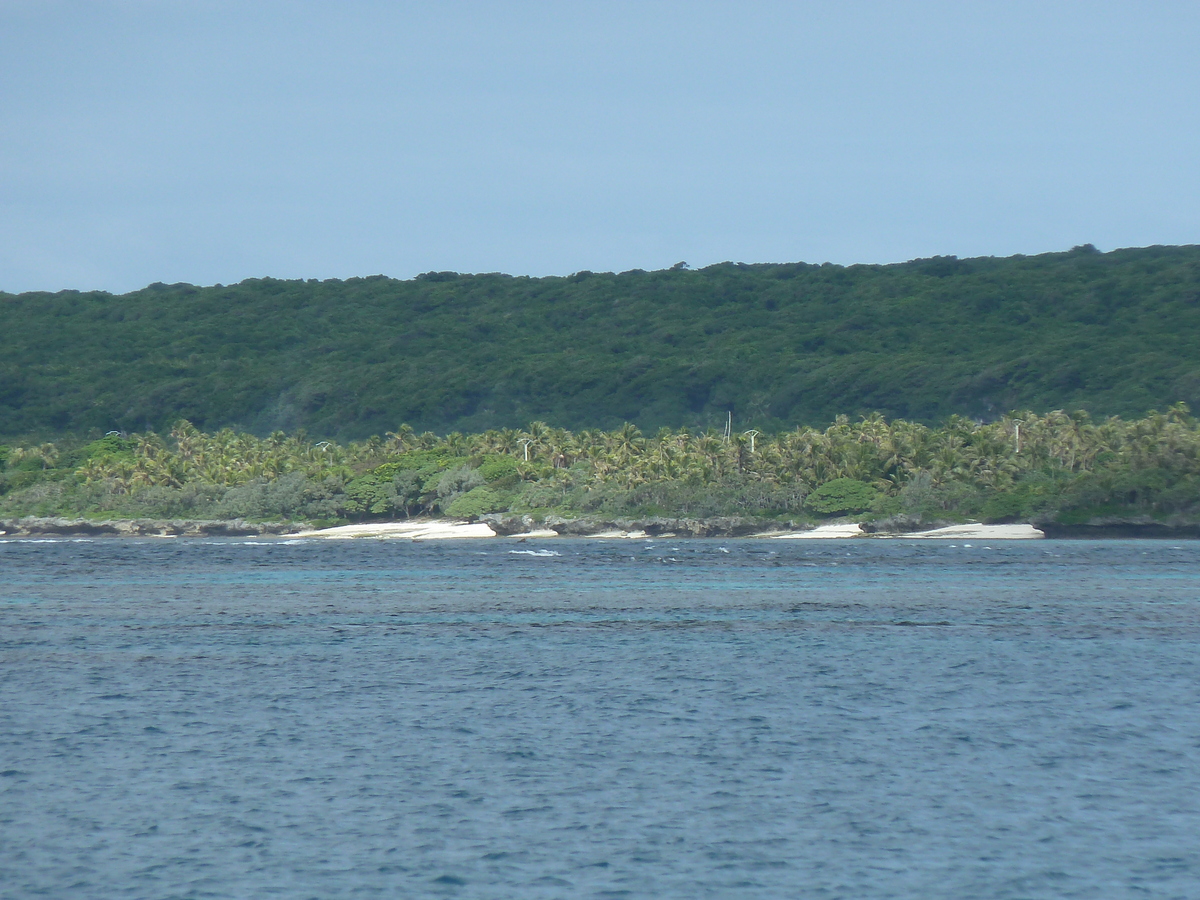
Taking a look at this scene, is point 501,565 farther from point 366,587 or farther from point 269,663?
point 269,663

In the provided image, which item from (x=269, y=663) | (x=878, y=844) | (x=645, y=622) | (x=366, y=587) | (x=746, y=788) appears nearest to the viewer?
(x=878, y=844)

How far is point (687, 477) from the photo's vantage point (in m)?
145

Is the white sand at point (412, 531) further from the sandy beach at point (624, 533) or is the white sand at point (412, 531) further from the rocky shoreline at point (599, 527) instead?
the rocky shoreline at point (599, 527)

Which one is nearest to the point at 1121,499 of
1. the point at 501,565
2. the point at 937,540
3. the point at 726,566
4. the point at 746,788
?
the point at 937,540

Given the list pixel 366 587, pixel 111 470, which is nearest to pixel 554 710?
pixel 366 587

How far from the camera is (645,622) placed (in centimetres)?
5212

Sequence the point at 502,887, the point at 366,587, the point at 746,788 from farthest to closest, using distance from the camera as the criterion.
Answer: the point at 366,587, the point at 746,788, the point at 502,887

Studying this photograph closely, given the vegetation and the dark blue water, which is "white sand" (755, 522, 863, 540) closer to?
the vegetation

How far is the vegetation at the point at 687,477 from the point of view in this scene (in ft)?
432

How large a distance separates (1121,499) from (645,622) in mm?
93367

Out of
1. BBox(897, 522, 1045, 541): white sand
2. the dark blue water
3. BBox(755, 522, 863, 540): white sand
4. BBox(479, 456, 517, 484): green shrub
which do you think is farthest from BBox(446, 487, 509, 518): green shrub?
the dark blue water

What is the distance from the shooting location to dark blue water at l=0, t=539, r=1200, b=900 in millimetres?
17688

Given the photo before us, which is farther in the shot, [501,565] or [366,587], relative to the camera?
[501,565]

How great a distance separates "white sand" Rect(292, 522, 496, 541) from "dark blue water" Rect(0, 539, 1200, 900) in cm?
8309
